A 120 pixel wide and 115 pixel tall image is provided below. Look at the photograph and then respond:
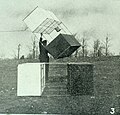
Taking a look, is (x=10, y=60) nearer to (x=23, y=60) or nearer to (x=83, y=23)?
(x=23, y=60)

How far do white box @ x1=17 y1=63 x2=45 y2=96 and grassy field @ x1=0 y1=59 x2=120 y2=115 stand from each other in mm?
67

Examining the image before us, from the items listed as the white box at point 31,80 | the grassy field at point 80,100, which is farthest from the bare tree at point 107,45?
the white box at point 31,80

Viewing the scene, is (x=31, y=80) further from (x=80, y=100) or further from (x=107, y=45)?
(x=107, y=45)

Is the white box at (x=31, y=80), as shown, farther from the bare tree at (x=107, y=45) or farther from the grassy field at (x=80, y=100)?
the bare tree at (x=107, y=45)

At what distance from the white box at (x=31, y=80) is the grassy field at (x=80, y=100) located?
0.07 meters

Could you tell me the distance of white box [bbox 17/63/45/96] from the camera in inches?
101

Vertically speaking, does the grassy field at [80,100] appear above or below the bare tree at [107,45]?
below

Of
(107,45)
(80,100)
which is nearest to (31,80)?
(80,100)

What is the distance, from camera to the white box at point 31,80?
8.44ft

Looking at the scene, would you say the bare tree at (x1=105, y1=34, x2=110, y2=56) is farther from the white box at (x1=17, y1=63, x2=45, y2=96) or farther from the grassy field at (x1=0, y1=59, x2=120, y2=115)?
the white box at (x1=17, y1=63, x2=45, y2=96)

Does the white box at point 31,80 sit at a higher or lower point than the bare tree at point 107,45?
lower

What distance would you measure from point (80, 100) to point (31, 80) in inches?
19.2

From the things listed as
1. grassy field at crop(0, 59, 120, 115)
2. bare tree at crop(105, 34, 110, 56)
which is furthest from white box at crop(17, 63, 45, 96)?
bare tree at crop(105, 34, 110, 56)

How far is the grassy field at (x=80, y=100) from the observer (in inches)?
99.9
